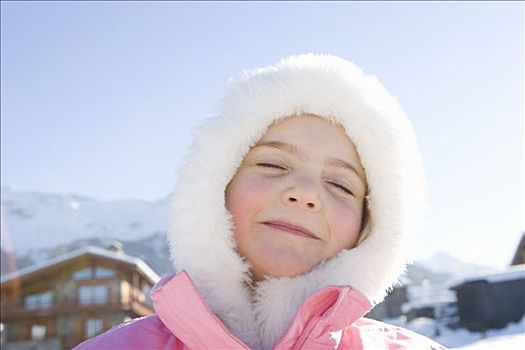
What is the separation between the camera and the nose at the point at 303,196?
1.47 meters

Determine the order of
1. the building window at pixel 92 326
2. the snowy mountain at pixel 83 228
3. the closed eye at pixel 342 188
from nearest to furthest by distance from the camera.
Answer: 1. the closed eye at pixel 342 188
2. the building window at pixel 92 326
3. the snowy mountain at pixel 83 228

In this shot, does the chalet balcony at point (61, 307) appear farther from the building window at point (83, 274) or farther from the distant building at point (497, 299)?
the distant building at point (497, 299)

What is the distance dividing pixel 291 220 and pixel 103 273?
20.7m

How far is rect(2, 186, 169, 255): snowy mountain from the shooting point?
101125 millimetres

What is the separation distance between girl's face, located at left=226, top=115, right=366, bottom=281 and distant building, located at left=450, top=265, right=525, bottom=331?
55.2ft

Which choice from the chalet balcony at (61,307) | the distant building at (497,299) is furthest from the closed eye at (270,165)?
the chalet balcony at (61,307)

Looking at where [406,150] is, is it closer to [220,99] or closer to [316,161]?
[316,161]

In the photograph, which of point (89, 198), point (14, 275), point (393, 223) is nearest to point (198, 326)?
point (393, 223)

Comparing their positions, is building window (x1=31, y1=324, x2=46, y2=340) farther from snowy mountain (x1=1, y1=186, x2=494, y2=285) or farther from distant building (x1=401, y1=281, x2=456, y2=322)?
snowy mountain (x1=1, y1=186, x2=494, y2=285)

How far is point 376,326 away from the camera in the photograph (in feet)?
5.26

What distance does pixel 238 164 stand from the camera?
1.62m

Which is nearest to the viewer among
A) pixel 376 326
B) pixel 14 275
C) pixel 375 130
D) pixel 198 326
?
pixel 198 326

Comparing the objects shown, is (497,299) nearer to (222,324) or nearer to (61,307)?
(61,307)

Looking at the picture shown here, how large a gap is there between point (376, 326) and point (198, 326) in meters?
0.51
